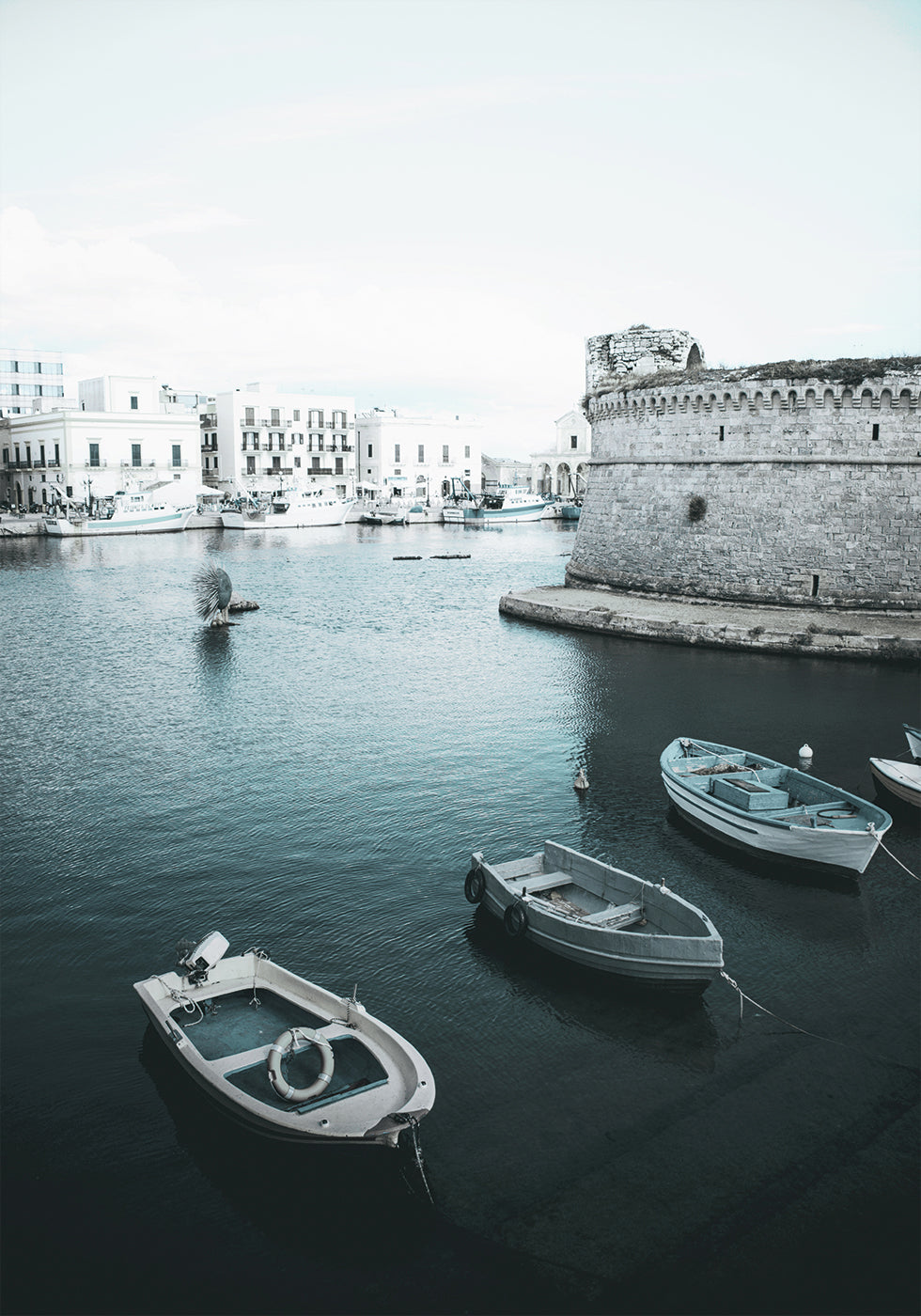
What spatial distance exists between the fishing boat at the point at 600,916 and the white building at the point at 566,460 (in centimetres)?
8898

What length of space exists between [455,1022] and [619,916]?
203 centimetres

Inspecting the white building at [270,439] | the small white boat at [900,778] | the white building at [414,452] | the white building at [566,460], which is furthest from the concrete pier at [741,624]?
the white building at [566,460]

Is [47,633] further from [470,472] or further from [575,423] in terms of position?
[575,423]

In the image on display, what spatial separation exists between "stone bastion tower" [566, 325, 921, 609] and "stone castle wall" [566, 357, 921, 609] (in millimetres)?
29

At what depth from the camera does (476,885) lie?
36.0 ft

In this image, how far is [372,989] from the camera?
943 centimetres

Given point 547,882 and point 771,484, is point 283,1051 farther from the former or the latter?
point 771,484

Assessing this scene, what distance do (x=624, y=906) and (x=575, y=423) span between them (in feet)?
312

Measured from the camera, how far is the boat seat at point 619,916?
32.4ft

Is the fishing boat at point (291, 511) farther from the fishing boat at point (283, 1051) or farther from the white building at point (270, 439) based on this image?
Result: the fishing boat at point (283, 1051)

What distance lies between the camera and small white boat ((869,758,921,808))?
13.9 m

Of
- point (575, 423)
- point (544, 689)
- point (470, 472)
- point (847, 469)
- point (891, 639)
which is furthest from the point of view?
point (575, 423)

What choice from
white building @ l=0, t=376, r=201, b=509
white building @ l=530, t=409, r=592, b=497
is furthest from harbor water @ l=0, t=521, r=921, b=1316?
white building @ l=530, t=409, r=592, b=497

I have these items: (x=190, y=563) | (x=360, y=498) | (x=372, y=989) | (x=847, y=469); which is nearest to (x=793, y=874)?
(x=372, y=989)
